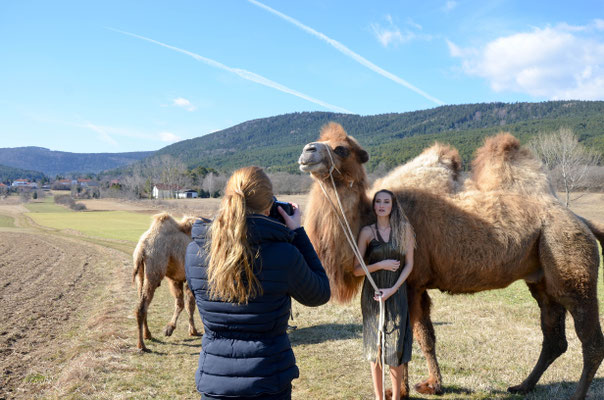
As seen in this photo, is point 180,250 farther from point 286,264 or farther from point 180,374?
point 286,264

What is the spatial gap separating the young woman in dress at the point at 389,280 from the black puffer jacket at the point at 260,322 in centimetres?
170

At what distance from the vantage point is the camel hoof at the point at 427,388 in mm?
5004

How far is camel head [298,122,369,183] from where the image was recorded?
13.3 ft

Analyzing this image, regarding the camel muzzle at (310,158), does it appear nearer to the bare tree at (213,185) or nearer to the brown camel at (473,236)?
the brown camel at (473,236)

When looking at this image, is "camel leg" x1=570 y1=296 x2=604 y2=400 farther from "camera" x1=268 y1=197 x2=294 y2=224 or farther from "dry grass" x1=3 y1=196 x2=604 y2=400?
"camera" x1=268 y1=197 x2=294 y2=224

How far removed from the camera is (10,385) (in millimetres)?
5598

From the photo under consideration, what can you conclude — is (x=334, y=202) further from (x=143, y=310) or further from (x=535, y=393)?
(x=143, y=310)

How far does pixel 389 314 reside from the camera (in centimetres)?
405

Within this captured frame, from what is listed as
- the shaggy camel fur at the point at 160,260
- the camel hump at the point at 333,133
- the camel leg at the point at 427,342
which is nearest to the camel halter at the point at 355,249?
the camel hump at the point at 333,133

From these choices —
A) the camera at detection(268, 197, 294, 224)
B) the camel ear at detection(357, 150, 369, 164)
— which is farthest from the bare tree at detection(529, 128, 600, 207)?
the camera at detection(268, 197, 294, 224)

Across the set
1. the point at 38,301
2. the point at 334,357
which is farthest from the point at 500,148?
the point at 38,301

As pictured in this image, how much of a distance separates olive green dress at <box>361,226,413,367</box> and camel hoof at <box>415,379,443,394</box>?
1259 mm

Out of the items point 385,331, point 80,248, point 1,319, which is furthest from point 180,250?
point 80,248

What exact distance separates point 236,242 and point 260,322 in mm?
479
